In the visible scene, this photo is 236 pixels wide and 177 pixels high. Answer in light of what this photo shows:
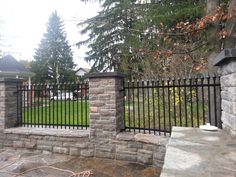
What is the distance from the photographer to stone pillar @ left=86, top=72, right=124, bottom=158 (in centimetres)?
468

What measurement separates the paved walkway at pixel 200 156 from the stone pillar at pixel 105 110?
77.9 inches

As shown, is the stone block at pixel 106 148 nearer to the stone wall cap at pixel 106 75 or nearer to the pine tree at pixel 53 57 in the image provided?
the stone wall cap at pixel 106 75

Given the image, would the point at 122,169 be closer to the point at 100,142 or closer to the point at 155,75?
the point at 100,142

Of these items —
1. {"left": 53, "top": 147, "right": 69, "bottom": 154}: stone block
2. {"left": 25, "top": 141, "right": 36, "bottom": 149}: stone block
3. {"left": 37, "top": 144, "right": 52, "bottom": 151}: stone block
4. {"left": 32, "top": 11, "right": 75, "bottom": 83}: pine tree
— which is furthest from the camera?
{"left": 32, "top": 11, "right": 75, "bottom": 83}: pine tree

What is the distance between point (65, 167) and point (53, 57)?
23.6m

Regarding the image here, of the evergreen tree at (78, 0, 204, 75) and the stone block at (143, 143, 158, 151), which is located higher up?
the evergreen tree at (78, 0, 204, 75)

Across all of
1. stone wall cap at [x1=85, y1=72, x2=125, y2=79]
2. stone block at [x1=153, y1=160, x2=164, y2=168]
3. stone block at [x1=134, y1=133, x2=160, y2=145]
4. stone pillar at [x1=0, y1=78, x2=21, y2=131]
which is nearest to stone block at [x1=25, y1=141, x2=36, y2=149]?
stone pillar at [x1=0, y1=78, x2=21, y2=131]

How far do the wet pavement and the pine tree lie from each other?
20.4m

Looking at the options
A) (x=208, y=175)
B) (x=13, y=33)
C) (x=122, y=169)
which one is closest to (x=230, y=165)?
(x=208, y=175)

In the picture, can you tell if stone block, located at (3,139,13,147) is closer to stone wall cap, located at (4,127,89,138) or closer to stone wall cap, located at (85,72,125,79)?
stone wall cap, located at (4,127,89,138)

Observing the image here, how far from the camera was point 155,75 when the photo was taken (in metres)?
9.17

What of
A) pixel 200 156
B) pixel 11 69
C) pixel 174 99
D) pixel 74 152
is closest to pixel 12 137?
pixel 74 152

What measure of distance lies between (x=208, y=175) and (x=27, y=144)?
465 centimetres

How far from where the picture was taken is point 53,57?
26625 millimetres
